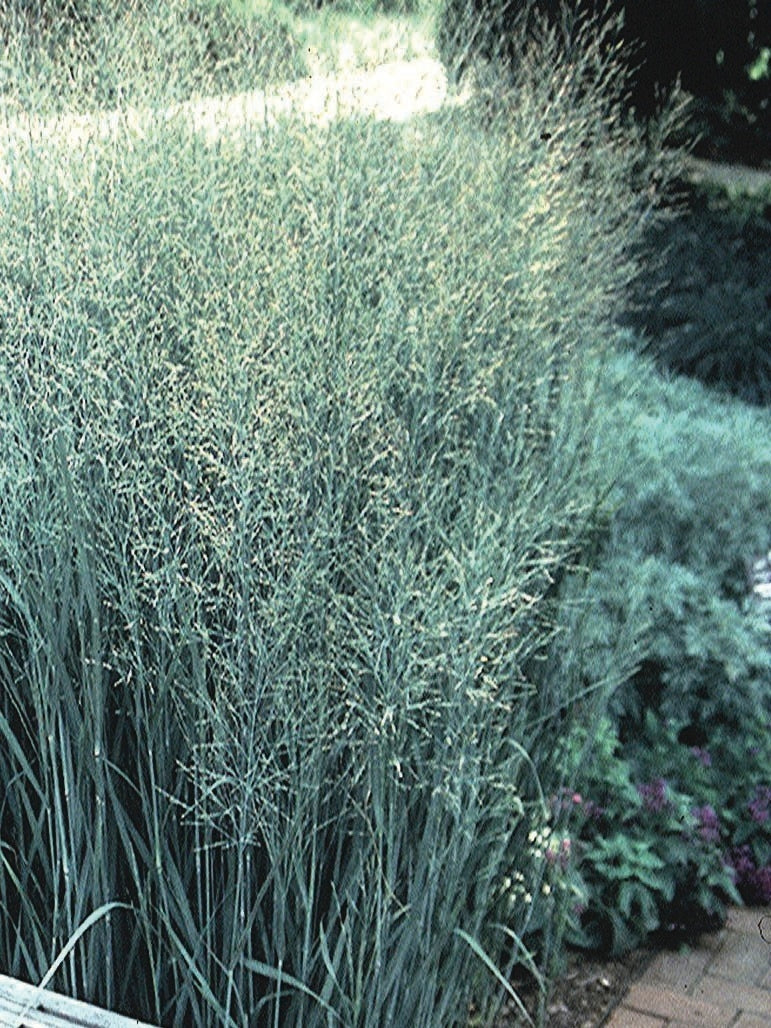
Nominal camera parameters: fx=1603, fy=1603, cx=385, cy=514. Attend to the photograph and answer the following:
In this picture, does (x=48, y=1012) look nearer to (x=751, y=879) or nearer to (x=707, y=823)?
(x=707, y=823)

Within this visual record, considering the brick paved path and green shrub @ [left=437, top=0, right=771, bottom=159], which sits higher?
green shrub @ [left=437, top=0, right=771, bottom=159]

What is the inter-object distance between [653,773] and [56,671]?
167 cm

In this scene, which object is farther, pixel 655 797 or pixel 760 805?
pixel 760 805

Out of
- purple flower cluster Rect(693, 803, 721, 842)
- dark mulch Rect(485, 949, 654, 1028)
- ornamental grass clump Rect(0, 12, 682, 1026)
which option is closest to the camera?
ornamental grass clump Rect(0, 12, 682, 1026)

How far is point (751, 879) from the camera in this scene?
332 cm

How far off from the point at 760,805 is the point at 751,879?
0.55ft

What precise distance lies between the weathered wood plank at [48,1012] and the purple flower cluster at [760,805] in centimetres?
170

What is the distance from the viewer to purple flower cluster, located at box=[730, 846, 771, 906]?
330 cm

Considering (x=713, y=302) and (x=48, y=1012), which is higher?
(x=48, y=1012)

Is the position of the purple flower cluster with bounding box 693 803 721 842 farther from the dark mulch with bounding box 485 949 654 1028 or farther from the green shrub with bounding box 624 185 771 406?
the green shrub with bounding box 624 185 771 406

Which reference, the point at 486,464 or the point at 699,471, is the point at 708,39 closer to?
the point at 699,471

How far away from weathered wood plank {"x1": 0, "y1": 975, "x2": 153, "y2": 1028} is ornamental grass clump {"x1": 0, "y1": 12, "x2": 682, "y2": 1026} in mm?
67

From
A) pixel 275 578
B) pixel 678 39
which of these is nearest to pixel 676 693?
pixel 275 578

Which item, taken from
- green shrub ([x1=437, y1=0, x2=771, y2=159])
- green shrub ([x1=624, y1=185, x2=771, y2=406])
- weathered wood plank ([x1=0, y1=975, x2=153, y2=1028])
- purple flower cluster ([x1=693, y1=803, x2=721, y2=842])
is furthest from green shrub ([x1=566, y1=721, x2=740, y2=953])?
green shrub ([x1=437, y1=0, x2=771, y2=159])
